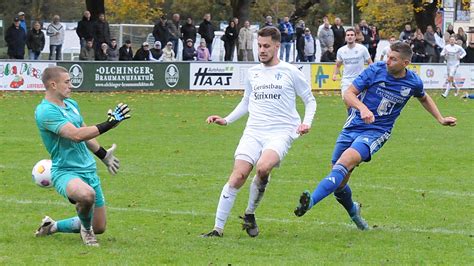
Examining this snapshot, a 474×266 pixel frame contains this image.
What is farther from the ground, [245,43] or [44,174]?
[44,174]

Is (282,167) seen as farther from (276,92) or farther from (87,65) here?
(87,65)

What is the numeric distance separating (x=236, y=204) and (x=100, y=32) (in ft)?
73.4

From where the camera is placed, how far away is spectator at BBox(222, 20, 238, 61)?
117ft

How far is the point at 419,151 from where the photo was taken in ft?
57.2

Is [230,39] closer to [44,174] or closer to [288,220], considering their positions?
[288,220]

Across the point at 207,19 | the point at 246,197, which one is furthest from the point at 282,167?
the point at 207,19

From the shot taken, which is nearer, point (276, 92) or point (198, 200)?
point (276, 92)

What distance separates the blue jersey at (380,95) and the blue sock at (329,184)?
67 cm

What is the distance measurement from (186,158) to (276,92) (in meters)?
6.83

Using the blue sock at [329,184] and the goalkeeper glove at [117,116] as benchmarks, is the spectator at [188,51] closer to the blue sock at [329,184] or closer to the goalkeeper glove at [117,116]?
the blue sock at [329,184]

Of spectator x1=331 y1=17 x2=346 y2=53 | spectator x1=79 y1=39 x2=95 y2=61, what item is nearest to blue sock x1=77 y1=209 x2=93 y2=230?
spectator x1=79 y1=39 x2=95 y2=61

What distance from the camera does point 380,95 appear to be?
9.76 metres

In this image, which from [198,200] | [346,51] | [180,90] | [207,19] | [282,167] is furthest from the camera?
[207,19]

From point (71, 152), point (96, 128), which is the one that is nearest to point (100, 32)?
point (71, 152)
